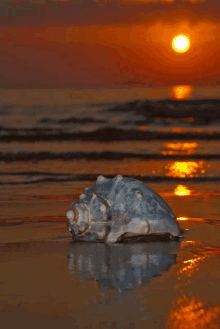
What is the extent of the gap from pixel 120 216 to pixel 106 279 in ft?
3.06

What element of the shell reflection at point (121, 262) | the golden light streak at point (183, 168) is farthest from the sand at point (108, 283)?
the golden light streak at point (183, 168)

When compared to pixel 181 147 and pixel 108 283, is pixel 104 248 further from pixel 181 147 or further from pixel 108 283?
pixel 181 147

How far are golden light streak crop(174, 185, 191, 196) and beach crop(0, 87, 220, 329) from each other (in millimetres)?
13

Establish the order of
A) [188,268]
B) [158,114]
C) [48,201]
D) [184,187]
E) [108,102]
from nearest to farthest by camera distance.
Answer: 1. [188,268]
2. [48,201]
3. [184,187]
4. [158,114]
5. [108,102]

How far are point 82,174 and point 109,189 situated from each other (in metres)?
4.63

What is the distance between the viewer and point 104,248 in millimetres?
4320

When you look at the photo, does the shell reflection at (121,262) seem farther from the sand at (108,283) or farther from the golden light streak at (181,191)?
the golden light streak at (181,191)

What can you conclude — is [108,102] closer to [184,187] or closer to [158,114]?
[158,114]

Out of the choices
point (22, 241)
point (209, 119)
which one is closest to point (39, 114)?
point (209, 119)

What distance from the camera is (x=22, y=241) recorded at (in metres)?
4.68

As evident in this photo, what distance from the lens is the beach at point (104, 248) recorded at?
2982mm

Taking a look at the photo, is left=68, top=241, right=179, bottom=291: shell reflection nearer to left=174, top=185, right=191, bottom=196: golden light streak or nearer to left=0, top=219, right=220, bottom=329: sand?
left=0, top=219, right=220, bottom=329: sand

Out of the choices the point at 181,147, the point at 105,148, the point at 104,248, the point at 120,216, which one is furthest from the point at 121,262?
the point at 105,148

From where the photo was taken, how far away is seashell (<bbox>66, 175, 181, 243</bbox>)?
172 inches
